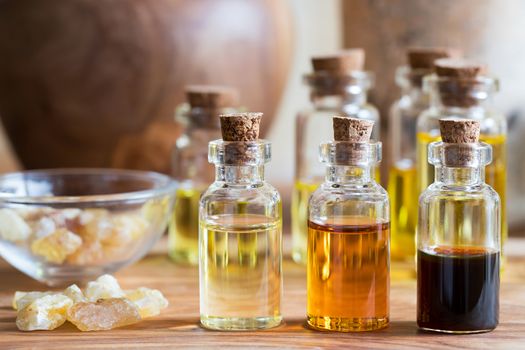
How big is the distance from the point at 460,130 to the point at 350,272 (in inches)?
7.1

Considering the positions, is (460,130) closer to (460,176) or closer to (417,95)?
(460,176)

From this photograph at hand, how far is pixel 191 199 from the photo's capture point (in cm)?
147

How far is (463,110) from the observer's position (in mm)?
1324

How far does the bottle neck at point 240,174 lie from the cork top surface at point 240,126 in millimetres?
33

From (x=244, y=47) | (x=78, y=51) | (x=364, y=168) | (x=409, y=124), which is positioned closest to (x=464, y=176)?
(x=364, y=168)

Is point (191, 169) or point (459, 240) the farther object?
point (191, 169)

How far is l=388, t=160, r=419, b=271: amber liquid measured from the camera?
4.81 feet

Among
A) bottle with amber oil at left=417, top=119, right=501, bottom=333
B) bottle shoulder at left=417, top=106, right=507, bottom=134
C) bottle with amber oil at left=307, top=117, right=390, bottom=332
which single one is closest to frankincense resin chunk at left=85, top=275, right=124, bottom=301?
bottle with amber oil at left=307, top=117, right=390, bottom=332

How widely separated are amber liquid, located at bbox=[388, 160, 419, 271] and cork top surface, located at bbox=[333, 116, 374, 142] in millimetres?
380

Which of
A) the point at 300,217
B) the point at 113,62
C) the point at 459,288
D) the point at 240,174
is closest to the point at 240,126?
the point at 240,174

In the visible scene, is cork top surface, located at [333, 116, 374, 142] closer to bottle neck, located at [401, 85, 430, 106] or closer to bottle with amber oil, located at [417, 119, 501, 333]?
bottle with amber oil, located at [417, 119, 501, 333]

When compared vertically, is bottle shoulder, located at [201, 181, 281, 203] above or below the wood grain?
below

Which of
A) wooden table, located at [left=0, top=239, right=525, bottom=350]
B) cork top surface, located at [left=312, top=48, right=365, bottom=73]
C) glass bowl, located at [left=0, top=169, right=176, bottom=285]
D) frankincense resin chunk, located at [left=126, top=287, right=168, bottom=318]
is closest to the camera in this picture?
wooden table, located at [left=0, top=239, right=525, bottom=350]

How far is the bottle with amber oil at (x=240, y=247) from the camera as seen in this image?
1.12 metres
